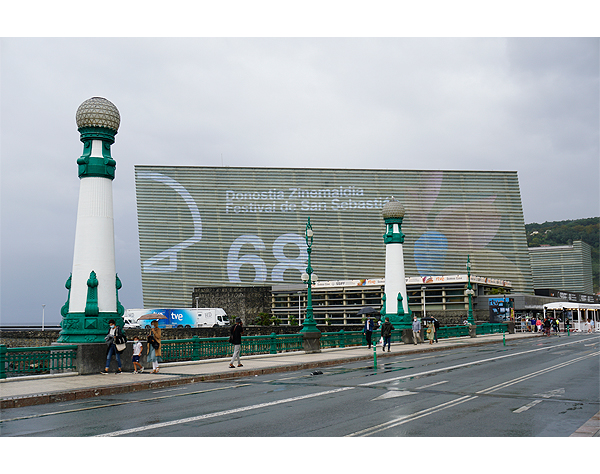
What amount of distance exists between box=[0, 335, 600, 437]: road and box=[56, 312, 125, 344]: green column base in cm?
454

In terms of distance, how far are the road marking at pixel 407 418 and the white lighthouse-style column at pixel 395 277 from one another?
25.8 metres

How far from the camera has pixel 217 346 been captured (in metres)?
25.0

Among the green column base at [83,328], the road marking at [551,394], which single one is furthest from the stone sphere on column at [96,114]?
the road marking at [551,394]

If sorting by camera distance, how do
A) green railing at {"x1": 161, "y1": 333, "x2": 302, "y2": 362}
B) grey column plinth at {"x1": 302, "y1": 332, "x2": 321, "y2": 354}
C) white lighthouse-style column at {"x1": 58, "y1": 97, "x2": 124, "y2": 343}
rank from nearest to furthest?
white lighthouse-style column at {"x1": 58, "y1": 97, "x2": 124, "y2": 343}, green railing at {"x1": 161, "y1": 333, "x2": 302, "y2": 362}, grey column plinth at {"x1": 302, "y1": 332, "x2": 321, "y2": 354}

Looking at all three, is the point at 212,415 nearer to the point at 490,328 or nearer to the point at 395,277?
the point at 395,277

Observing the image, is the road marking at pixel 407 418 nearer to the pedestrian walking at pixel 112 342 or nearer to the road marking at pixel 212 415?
the road marking at pixel 212 415

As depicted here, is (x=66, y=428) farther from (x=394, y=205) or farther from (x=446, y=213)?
(x=446, y=213)

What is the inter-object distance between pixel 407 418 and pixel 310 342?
18122 millimetres

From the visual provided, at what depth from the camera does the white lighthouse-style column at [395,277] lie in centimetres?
3834

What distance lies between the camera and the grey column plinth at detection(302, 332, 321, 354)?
2792 cm

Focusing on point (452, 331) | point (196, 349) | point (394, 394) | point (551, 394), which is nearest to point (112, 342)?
point (196, 349)

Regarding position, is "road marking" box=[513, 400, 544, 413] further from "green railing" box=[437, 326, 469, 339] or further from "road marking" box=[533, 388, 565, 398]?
"green railing" box=[437, 326, 469, 339]

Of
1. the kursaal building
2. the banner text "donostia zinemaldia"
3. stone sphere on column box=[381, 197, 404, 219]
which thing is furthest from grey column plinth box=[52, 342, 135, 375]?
the banner text "donostia zinemaldia"

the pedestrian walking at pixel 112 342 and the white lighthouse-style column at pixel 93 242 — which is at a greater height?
the white lighthouse-style column at pixel 93 242
